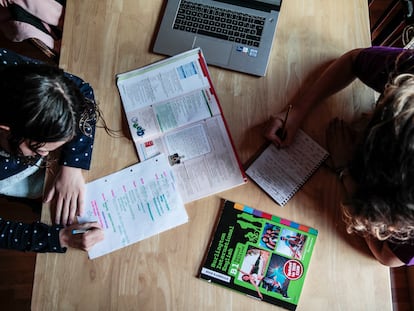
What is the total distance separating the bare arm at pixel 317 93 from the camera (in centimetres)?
96

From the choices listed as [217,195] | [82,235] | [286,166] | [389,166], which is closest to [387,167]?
[389,166]

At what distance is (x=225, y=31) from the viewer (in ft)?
3.43

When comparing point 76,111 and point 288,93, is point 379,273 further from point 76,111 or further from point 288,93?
point 76,111

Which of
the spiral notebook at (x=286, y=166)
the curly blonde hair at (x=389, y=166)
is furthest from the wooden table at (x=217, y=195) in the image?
the curly blonde hair at (x=389, y=166)

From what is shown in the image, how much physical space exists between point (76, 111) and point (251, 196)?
1.47ft

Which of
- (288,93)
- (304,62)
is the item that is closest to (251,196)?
(288,93)

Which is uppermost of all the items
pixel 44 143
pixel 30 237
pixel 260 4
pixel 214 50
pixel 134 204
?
pixel 260 4

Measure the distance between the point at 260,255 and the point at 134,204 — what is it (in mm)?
323

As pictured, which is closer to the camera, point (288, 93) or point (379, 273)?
point (379, 273)

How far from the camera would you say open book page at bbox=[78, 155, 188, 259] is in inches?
36.3

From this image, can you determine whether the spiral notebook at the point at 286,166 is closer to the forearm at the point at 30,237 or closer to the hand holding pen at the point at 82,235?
the hand holding pen at the point at 82,235

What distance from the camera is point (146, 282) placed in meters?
0.90

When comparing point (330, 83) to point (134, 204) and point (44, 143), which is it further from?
point (44, 143)

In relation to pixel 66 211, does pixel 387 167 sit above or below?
above
